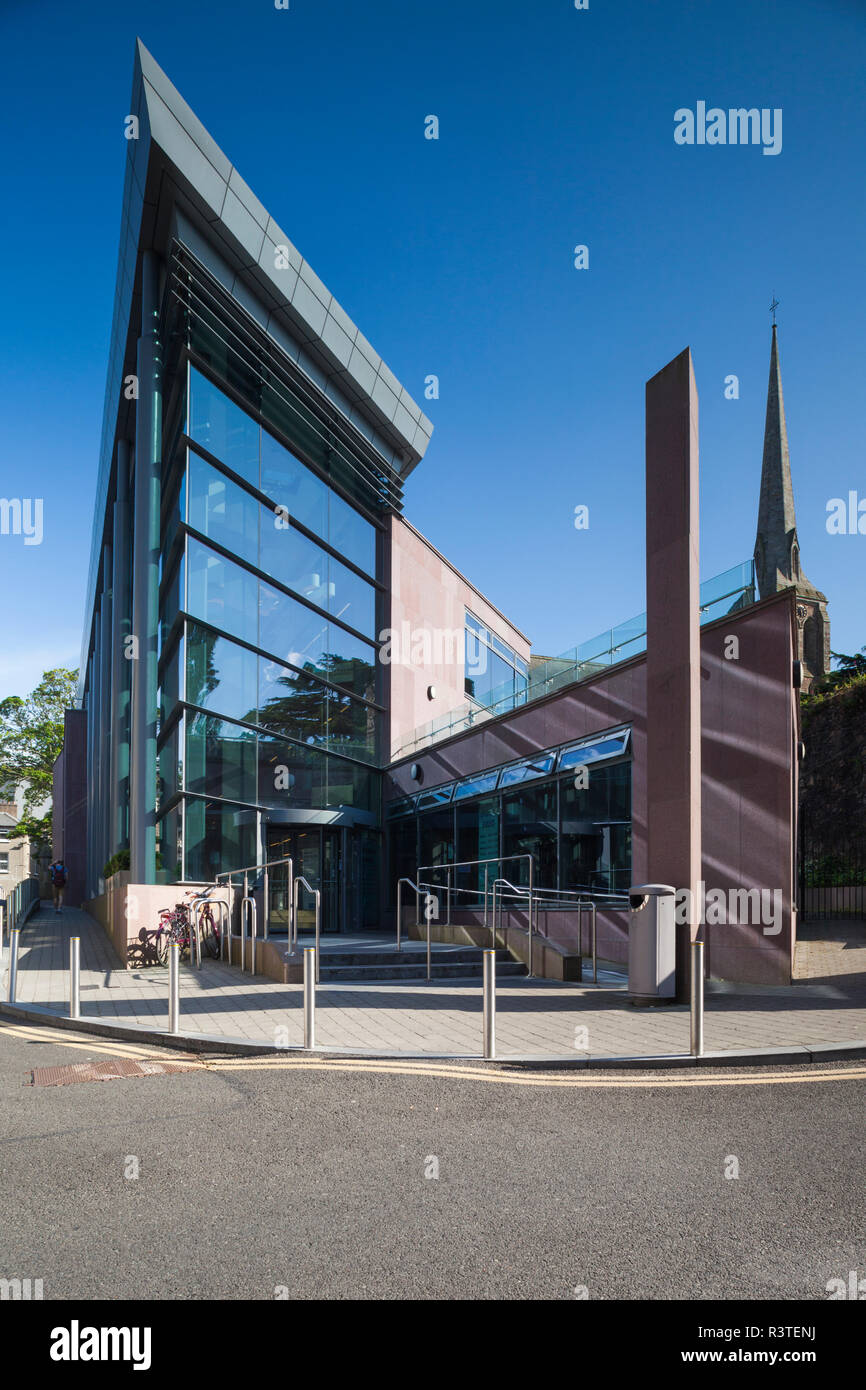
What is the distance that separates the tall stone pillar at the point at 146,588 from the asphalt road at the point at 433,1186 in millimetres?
13179

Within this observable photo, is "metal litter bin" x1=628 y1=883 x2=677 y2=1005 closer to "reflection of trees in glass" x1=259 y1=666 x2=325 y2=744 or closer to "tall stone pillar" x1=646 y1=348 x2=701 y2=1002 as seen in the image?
"tall stone pillar" x1=646 y1=348 x2=701 y2=1002

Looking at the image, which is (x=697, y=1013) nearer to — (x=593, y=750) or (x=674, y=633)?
(x=674, y=633)

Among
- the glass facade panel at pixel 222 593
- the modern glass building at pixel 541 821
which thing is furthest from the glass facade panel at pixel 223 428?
the modern glass building at pixel 541 821

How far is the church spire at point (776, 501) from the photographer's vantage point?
68.8 m

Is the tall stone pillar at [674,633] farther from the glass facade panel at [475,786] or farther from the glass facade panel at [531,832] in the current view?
the glass facade panel at [475,786]

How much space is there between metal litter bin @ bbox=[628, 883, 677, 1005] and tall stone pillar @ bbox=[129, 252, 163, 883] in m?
11.5

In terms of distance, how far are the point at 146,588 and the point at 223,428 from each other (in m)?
4.14

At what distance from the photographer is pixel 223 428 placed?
864 inches

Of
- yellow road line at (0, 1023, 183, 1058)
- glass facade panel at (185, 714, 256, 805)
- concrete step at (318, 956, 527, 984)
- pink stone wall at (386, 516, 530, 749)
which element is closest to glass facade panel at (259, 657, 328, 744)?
glass facade panel at (185, 714, 256, 805)

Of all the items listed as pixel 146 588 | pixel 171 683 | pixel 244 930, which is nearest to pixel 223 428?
pixel 146 588

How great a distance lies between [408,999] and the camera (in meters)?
11.9

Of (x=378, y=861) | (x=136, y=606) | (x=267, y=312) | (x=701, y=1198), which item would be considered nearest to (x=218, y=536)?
(x=136, y=606)

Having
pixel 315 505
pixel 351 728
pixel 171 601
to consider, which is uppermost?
pixel 315 505

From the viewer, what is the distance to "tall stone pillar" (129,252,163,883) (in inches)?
792
